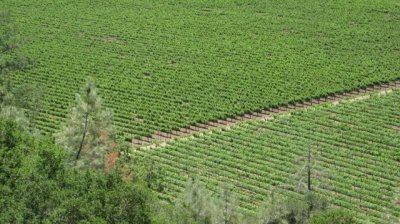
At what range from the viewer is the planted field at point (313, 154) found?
5231cm

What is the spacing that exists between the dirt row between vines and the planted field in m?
1.36

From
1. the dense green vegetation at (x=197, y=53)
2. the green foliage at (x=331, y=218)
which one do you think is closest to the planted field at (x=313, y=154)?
the dense green vegetation at (x=197, y=53)

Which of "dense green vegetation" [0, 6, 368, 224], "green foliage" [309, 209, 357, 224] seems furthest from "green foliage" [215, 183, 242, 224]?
"green foliage" [309, 209, 357, 224]

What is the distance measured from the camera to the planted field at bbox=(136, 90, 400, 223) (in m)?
52.3

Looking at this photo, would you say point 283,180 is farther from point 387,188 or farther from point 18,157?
point 18,157

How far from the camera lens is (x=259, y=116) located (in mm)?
65688

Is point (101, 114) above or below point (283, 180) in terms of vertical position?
above

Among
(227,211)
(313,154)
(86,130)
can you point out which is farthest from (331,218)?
(313,154)

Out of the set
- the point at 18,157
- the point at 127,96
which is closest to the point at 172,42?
the point at 127,96

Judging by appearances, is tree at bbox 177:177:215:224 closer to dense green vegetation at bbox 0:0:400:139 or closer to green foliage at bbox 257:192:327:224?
green foliage at bbox 257:192:327:224

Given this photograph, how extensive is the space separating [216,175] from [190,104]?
13751mm

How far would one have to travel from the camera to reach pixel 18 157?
42125 mm

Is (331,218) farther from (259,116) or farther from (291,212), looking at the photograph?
(259,116)

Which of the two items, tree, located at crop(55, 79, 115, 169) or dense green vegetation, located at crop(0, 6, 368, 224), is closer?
dense green vegetation, located at crop(0, 6, 368, 224)
